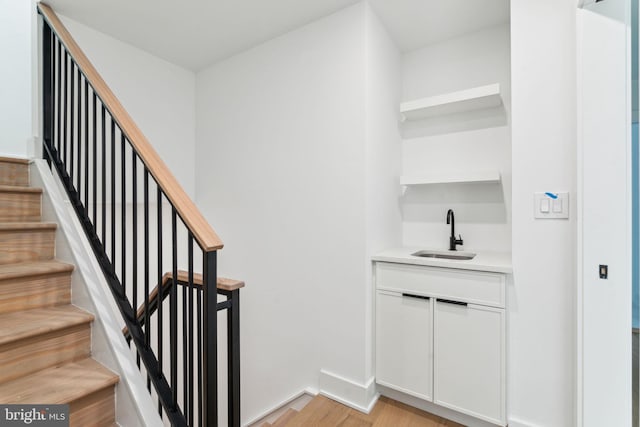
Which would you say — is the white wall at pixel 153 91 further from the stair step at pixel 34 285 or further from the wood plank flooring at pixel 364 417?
the wood plank flooring at pixel 364 417

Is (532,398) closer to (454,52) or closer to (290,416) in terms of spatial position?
(290,416)

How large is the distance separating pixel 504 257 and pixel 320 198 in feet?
4.22

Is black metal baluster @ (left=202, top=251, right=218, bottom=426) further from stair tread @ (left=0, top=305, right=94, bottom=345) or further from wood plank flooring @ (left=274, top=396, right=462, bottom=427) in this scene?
wood plank flooring @ (left=274, top=396, right=462, bottom=427)

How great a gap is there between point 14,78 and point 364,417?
370 cm

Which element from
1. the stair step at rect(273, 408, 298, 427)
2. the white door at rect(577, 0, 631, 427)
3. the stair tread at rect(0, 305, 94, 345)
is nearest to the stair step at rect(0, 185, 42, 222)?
the stair tread at rect(0, 305, 94, 345)

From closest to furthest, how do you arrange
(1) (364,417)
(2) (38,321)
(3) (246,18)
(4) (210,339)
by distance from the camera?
(4) (210,339)
(2) (38,321)
(1) (364,417)
(3) (246,18)

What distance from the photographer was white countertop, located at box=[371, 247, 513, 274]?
69.9 inches

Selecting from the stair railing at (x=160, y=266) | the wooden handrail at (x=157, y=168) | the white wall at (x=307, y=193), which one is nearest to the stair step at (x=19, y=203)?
the stair railing at (x=160, y=266)

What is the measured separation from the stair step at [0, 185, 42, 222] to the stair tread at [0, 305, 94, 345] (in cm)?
65

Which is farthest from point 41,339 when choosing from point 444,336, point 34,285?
point 444,336

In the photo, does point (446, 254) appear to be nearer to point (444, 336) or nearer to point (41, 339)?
point (444, 336)

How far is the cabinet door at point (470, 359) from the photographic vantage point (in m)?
1.76

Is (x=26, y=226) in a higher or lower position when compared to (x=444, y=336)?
higher

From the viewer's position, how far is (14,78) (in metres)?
2.60
